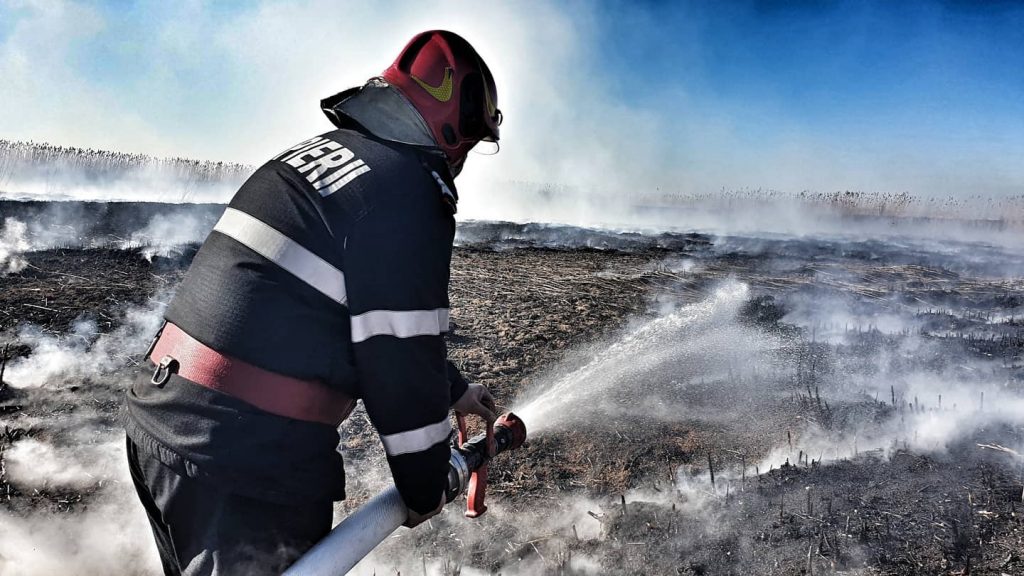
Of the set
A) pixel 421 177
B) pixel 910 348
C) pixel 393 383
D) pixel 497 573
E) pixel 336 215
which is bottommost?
pixel 497 573

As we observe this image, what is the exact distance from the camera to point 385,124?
6.86 feet

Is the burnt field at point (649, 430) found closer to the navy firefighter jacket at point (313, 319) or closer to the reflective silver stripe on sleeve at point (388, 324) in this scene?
the navy firefighter jacket at point (313, 319)

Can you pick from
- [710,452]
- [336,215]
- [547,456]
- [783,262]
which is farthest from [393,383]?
[783,262]

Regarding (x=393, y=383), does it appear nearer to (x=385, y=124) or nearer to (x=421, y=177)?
(x=421, y=177)

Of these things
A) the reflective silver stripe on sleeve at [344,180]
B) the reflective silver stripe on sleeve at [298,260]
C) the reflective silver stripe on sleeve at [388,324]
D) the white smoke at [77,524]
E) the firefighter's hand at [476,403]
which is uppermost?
the reflective silver stripe on sleeve at [344,180]

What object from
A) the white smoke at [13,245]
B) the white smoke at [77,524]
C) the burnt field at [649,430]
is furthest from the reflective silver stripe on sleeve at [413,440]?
the white smoke at [13,245]

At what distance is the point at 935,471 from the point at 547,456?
9.18 feet

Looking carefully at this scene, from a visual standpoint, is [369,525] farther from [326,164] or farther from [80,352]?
[80,352]

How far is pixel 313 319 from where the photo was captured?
5.92 feet

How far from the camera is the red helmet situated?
7.26 ft

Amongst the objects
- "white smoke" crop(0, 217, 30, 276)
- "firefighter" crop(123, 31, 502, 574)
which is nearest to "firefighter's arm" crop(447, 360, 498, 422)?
"firefighter" crop(123, 31, 502, 574)

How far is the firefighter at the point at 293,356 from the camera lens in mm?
1768

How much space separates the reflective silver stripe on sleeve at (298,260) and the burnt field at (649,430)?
2501mm

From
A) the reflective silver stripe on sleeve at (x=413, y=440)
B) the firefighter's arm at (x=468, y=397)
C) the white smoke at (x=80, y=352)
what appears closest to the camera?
the reflective silver stripe on sleeve at (x=413, y=440)
